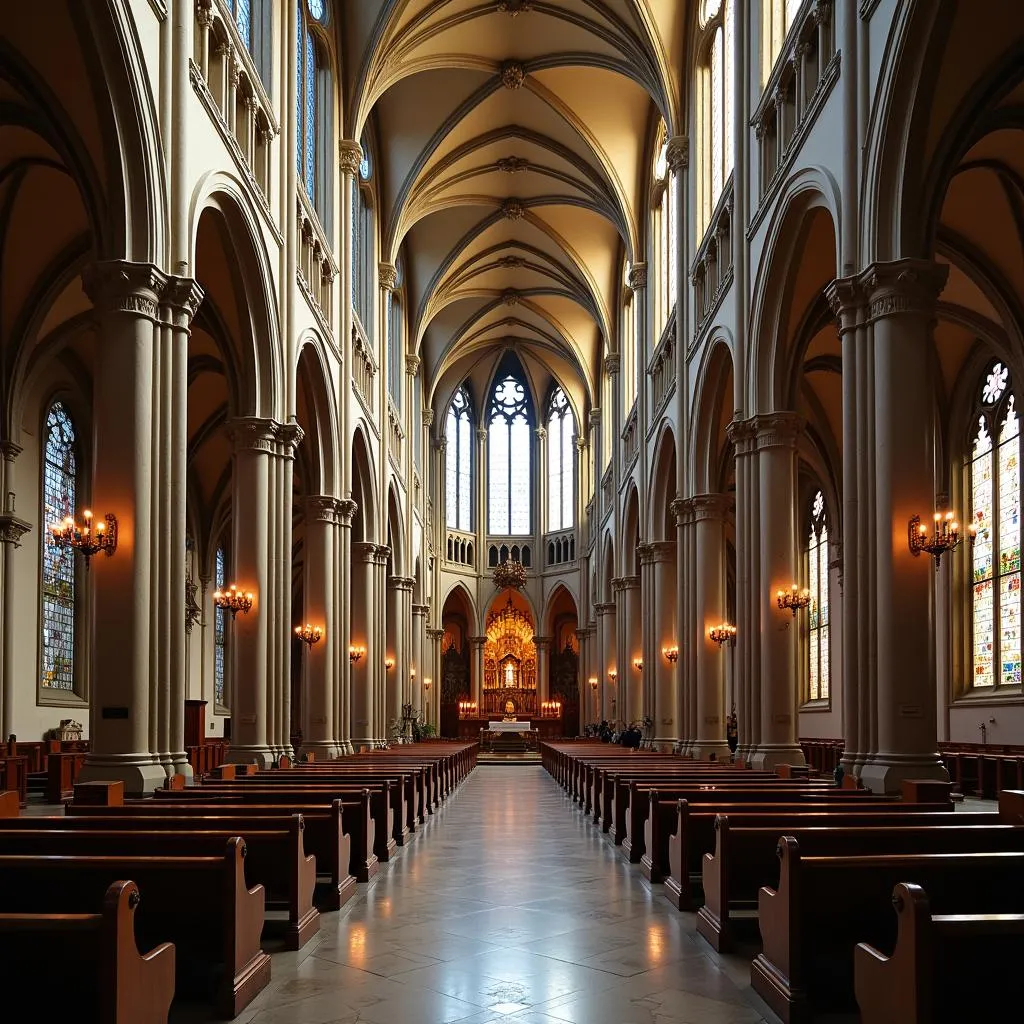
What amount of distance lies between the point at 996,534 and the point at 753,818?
18012 millimetres

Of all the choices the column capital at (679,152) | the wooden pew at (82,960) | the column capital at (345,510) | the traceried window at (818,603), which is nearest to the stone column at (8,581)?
the column capital at (345,510)

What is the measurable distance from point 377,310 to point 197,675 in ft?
41.6

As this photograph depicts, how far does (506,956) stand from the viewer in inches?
293

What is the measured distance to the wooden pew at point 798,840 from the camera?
22.0 ft

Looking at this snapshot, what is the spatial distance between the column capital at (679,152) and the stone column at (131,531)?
1597 cm

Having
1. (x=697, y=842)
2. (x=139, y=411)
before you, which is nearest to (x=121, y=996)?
(x=697, y=842)

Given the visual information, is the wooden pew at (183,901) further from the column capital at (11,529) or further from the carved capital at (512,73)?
the carved capital at (512,73)

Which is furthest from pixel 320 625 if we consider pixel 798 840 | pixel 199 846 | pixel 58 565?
pixel 798 840

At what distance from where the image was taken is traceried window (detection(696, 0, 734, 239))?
21.6 meters

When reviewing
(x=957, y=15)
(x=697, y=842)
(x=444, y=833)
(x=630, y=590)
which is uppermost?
(x=957, y=15)

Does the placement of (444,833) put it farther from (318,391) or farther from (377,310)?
(377,310)

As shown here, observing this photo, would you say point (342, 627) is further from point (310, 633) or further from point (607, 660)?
point (607, 660)

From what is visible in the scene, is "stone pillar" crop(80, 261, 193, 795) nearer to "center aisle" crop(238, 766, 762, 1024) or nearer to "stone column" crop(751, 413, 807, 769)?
"center aisle" crop(238, 766, 762, 1024)

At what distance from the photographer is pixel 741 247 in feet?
61.5
